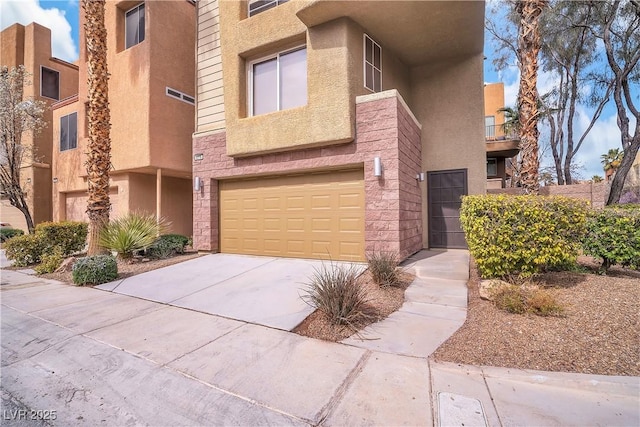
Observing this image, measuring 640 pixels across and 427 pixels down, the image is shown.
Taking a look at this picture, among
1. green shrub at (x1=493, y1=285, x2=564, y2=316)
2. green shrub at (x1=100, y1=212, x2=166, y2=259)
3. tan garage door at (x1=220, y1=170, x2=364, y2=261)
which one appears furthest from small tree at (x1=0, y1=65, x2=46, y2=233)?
green shrub at (x1=493, y1=285, x2=564, y2=316)

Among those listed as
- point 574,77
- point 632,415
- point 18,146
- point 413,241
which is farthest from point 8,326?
point 574,77

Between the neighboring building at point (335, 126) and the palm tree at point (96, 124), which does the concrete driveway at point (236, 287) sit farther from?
the palm tree at point (96, 124)

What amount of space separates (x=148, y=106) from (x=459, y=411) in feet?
41.6

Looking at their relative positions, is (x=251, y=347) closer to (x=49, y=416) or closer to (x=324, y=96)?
(x=49, y=416)

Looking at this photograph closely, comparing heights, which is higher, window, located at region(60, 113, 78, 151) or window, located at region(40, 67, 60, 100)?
window, located at region(40, 67, 60, 100)

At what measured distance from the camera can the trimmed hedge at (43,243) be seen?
31.9 feet

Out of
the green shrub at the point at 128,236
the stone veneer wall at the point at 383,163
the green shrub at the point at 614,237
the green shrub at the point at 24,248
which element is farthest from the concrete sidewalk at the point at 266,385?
the green shrub at the point at 24,248

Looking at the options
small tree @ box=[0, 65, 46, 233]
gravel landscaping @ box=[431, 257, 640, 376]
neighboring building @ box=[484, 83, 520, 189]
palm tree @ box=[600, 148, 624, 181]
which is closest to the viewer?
gravel landscaping @ box=[431, 257, 640, 376]

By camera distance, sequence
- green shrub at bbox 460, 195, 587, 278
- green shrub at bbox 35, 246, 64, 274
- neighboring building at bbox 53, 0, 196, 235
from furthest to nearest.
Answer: neighboring building at bbox 53, 0, 196, 235 < green shrub at bbox 35, 246, 64, 274 < green shrub at bbox 460, 195, 587, 278

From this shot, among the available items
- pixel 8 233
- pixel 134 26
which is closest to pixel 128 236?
pixel 134 26

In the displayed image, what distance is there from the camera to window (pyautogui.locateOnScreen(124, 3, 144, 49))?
39.3ft

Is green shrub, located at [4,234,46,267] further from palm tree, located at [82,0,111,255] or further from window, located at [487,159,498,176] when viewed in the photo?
window, located at [487,159,498,176]

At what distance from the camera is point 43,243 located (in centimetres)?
991

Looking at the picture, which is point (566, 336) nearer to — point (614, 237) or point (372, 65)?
point (614, 237)
